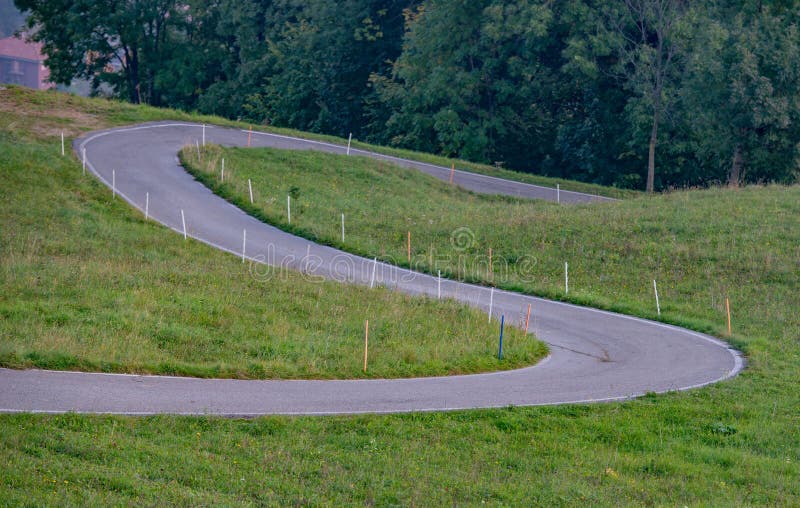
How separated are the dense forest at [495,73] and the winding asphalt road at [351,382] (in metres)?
24.3

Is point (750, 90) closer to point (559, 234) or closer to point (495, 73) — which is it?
point (559, 234)

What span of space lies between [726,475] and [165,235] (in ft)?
66.3

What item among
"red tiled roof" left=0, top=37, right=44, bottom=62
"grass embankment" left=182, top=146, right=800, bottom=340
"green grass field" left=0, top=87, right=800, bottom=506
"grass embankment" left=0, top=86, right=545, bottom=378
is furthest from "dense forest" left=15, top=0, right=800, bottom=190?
"red tiled roof" left=0, top=37, right=44, bottom=62

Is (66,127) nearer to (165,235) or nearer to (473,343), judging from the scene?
(165,235)

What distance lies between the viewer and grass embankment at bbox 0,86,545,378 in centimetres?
1587

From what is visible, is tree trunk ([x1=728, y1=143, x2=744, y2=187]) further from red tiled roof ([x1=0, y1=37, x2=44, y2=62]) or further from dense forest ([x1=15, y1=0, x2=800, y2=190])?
red tiled roof ([x1=0, y1=37, x2=44, y2=62])

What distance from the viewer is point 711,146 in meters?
47.2

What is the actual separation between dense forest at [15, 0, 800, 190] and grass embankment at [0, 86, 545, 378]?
2966 cm

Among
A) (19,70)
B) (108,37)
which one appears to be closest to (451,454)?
(108,37)

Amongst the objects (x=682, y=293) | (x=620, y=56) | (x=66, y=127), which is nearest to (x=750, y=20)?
(x=620, y=56)

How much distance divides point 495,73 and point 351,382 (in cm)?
4606

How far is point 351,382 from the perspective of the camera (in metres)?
16.0

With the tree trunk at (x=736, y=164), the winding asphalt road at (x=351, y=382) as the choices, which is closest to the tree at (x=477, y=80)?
the tree trunk at (x=736, y=164)

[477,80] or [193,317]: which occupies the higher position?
[477,80]
